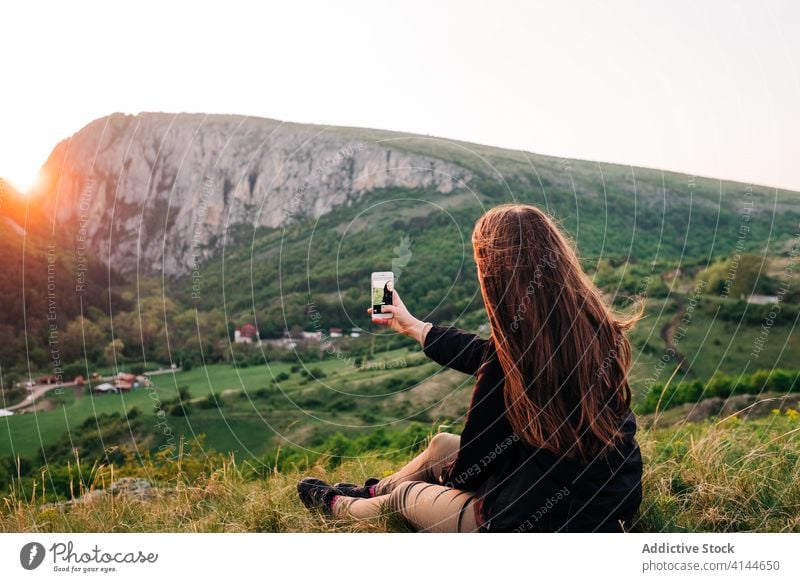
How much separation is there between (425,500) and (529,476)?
0.62 meters

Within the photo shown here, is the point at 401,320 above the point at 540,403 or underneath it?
above

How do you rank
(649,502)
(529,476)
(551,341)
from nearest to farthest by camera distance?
(529,476), (551,341), (649,502)

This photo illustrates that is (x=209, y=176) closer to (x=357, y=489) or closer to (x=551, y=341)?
(x=357, y=489)

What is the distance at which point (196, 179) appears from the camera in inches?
367

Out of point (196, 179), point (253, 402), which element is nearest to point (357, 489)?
point (253, 402)

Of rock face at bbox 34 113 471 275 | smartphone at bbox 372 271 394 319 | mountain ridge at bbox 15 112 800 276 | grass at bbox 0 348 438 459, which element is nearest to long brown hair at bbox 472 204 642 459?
smartphone at bbox 372 271 394 319

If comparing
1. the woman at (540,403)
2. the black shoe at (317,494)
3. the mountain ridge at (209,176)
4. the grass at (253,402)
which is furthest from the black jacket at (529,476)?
the grass at (253,402)

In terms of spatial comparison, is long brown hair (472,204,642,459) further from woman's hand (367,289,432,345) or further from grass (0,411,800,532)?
grass (0,411,800,532)

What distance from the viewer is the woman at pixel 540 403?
118 inches

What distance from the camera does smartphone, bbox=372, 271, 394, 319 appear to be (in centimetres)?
379

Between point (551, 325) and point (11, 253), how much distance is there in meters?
5.71

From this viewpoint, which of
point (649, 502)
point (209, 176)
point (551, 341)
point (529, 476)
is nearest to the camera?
point (529, 476)

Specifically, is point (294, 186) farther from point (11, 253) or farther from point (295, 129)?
point (11, 253)

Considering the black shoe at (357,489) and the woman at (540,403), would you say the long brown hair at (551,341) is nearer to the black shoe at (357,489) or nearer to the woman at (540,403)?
the woman at (540,403)
